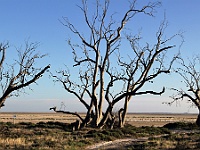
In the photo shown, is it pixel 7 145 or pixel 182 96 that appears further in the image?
pixel 182 96

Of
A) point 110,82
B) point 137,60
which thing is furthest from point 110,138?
point 137,60

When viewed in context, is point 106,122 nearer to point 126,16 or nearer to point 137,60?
point 137,60

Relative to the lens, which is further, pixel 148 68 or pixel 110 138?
pixel 148 68

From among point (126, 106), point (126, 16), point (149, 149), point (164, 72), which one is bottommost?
point (149, 149)

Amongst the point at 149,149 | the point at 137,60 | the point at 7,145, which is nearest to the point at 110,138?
the point at 149,149

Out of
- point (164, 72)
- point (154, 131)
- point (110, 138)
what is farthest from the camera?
point (164, 72)

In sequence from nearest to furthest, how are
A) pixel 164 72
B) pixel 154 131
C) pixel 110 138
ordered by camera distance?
1. pixel 110 138
2. pixel 154 131
3. pixel 164 72

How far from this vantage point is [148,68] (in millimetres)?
36781

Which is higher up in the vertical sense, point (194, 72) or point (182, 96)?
point (194, 72)

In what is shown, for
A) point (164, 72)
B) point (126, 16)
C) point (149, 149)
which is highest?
point (126, 16)

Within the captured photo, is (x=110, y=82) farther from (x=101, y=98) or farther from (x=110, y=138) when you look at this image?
(x=110, y=138)

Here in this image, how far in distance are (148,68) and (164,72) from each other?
1.67 m

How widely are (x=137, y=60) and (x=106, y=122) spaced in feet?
22.5

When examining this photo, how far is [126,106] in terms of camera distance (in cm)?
3800
